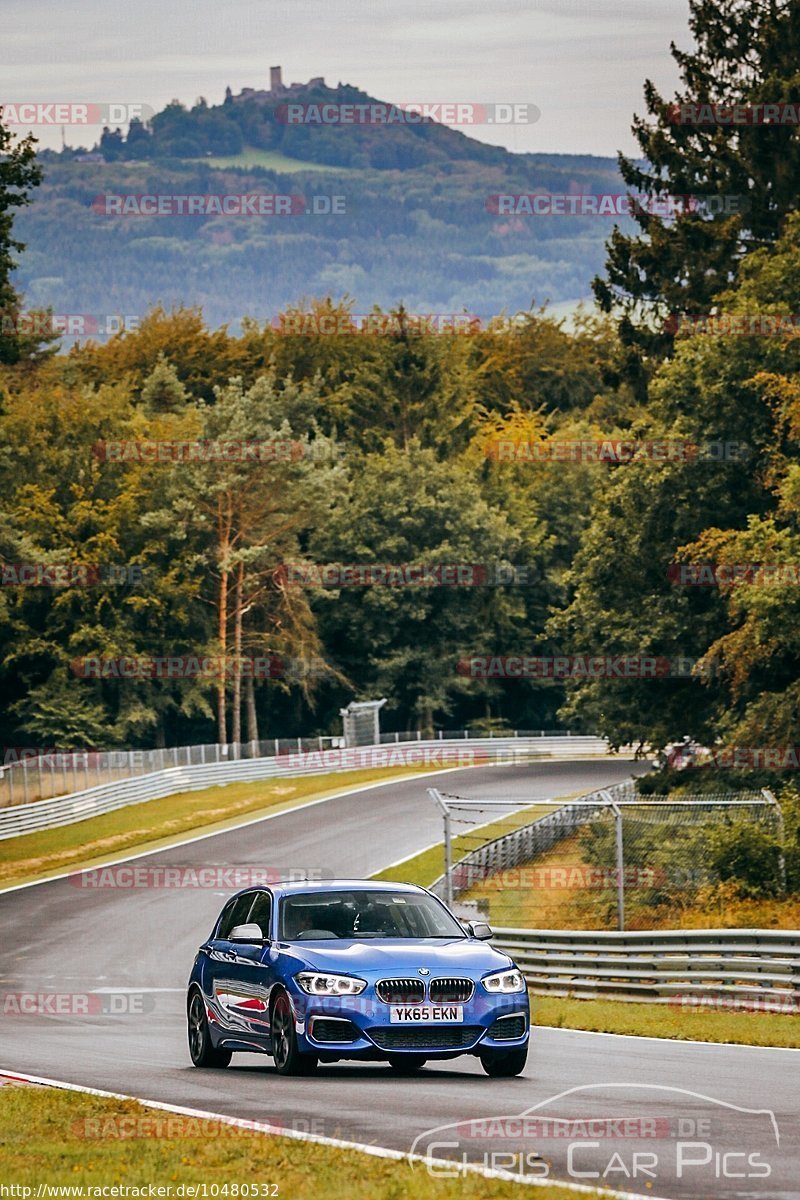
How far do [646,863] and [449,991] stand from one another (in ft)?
40.5

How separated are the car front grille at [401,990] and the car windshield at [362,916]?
39.2 inches

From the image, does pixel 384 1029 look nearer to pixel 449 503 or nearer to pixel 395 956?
pixel 395 956

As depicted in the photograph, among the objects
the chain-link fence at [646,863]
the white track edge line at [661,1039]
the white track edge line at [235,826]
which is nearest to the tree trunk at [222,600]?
the white track edge line at [235,826]

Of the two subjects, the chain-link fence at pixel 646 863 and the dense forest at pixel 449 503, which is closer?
the chain-link fence at pixel 646 863

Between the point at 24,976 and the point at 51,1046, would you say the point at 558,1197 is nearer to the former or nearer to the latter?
the point at 51,1046

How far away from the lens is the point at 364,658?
304 ft

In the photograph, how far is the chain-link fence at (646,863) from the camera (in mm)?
23594

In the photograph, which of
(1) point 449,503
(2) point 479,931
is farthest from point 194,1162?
(1) point 449,503

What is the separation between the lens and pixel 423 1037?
1345 cm

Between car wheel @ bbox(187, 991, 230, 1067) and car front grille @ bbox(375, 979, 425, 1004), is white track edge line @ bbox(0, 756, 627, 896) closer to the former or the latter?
car wheel @ bbox(187, 991, 230, 1067)

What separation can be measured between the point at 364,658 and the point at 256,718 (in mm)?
6020

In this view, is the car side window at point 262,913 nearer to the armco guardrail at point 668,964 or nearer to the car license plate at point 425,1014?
the car license plate at point 425,1014

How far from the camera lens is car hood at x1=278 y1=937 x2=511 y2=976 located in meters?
13.6

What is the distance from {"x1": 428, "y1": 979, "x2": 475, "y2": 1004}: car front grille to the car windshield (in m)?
1.10
